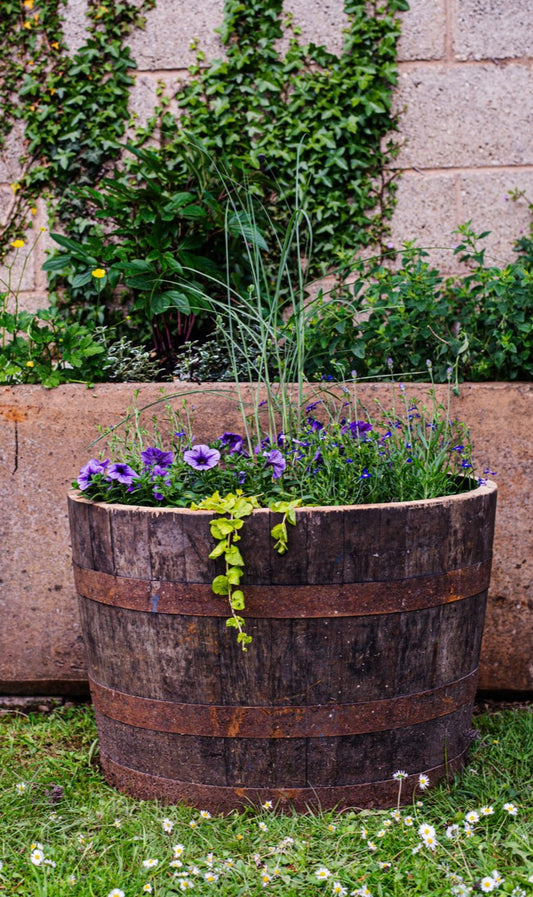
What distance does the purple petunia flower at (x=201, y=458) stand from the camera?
182 cm

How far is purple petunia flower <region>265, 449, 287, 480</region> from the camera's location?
5.93 ft

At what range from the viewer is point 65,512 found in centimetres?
251

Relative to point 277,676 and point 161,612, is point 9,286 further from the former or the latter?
point 277,676

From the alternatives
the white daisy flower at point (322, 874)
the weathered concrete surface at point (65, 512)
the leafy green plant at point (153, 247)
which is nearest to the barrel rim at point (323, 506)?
the weathered concrete surface at point (65, 512)

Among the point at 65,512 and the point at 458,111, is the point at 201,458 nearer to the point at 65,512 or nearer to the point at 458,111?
the point at 65,512

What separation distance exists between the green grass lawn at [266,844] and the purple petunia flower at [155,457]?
2.79ft

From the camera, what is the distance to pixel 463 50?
292 centimetres

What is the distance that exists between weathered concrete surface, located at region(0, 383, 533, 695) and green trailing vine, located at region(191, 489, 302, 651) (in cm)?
83

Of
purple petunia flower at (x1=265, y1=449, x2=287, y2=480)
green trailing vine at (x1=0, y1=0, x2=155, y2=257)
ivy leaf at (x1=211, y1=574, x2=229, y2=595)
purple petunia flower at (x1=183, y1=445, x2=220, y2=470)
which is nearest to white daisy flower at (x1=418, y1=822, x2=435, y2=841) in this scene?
ivy leaf at (x1=211, y1=574, x2=229, y2=595)

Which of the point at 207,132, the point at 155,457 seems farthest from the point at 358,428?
the point at 207,132

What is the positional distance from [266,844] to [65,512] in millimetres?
1324

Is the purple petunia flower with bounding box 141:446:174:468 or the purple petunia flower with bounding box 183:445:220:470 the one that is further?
the purple petunia flower with bounding box 141:446:174:468

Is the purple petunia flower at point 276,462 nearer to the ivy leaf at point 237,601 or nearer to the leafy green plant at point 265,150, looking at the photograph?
the ivy leaf at point 237,601

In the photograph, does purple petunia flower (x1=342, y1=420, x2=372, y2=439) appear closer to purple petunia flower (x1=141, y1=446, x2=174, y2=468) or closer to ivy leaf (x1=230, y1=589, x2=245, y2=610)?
purple petunia flower (x1=141, y1=446, x2=174, y2=468)
